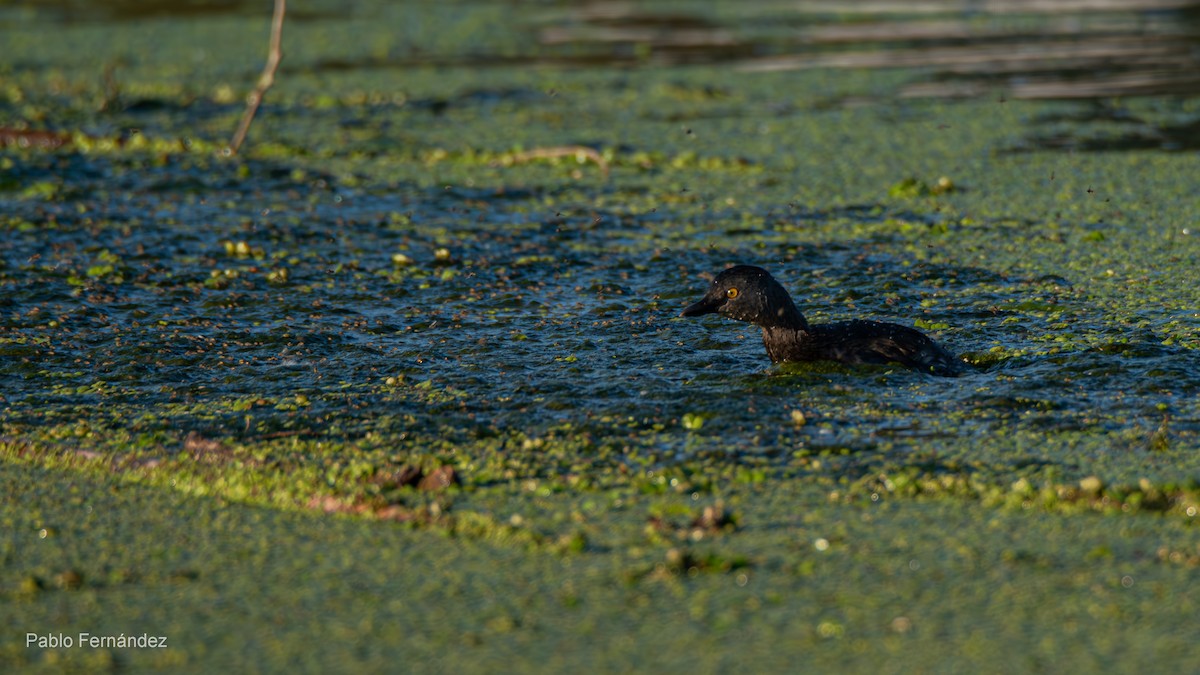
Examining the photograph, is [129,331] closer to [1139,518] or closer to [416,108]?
[1139,518]

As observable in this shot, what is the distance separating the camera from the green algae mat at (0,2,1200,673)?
13.5ft

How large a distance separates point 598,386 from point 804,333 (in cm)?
98

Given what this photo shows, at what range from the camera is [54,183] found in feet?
34.1

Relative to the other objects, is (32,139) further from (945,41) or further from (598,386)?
(945,41)

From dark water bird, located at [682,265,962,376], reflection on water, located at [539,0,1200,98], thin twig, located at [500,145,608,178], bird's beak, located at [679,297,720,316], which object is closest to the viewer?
dark water bird, located at [682,265,962,376]

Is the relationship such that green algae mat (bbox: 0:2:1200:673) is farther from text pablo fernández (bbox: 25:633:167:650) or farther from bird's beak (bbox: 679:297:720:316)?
bird's beak (bbox: 679:297:720:316)

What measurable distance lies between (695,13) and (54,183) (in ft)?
35.6

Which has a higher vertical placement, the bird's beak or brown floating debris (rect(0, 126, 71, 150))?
brown floating debris (rect(0, 126, 71, 150))

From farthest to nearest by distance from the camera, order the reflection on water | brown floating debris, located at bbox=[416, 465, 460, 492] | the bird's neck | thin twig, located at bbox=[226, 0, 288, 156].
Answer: the reflection on water
thin twig, located at bbox=[226, 0, 288, 156]
the bird's neck
brown floating debris, located at bbox=[416, 465, 460, 492]

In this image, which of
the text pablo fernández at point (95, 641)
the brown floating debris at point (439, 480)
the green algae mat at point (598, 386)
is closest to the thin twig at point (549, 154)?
the green algae mat at point (598, 386)

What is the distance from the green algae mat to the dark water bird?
0.31 feet

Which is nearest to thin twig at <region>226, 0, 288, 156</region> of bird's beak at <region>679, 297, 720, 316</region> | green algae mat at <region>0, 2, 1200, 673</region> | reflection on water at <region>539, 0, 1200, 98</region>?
green algae mat at <region>0, 2, 1200, 673</region>

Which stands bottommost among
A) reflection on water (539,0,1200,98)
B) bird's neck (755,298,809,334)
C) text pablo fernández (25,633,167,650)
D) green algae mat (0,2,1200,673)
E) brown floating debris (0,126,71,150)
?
text pablo fernández (25,633,167,650)

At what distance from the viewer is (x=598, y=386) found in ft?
20.2
